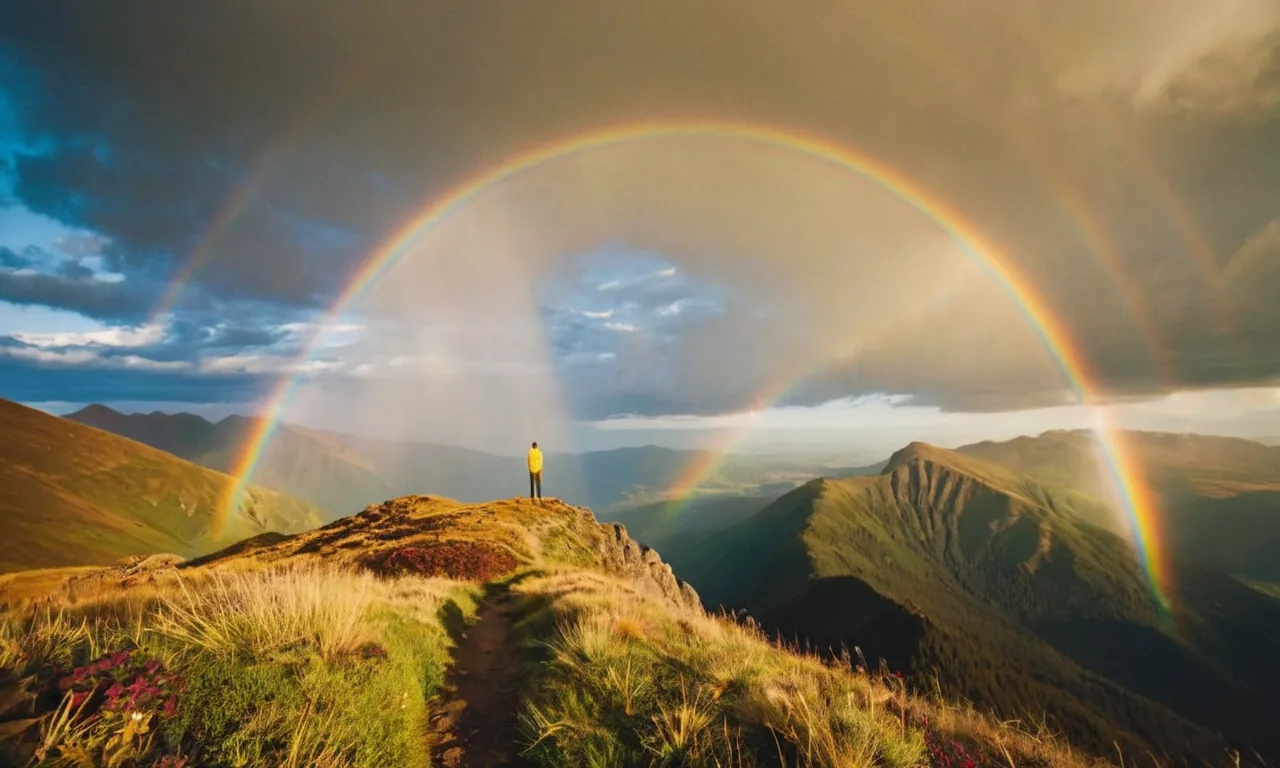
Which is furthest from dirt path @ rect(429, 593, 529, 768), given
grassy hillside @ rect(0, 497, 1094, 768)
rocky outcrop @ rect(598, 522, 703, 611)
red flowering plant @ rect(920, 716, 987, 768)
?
rocky outcrop @ rect(598, 522, 703, 611)

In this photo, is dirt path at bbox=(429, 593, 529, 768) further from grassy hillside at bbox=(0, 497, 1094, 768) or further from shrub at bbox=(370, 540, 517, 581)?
shrub at bbox=(370, 540, 517, 581)

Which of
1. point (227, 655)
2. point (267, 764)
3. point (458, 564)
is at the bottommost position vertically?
point (458, 564)

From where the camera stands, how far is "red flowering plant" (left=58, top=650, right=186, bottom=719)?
18.7 feet

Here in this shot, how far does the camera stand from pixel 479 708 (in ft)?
32.1

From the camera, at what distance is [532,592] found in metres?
18.8

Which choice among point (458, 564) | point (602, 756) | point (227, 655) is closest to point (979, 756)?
point (602, 756)

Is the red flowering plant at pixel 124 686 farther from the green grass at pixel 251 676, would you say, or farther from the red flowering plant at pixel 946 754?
the red flowering plant at pixel 946 754

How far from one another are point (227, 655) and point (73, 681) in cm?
170

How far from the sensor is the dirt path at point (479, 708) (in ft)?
26.6

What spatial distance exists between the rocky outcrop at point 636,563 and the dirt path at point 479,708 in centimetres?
2522

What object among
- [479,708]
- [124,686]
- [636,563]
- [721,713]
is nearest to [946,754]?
[721,713]

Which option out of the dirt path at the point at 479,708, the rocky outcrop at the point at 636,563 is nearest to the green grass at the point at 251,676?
the dirt path at the point at 479,708

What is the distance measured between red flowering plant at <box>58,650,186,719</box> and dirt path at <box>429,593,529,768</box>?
11.2 feet

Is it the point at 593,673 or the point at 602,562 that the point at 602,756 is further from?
the point at 602,562
